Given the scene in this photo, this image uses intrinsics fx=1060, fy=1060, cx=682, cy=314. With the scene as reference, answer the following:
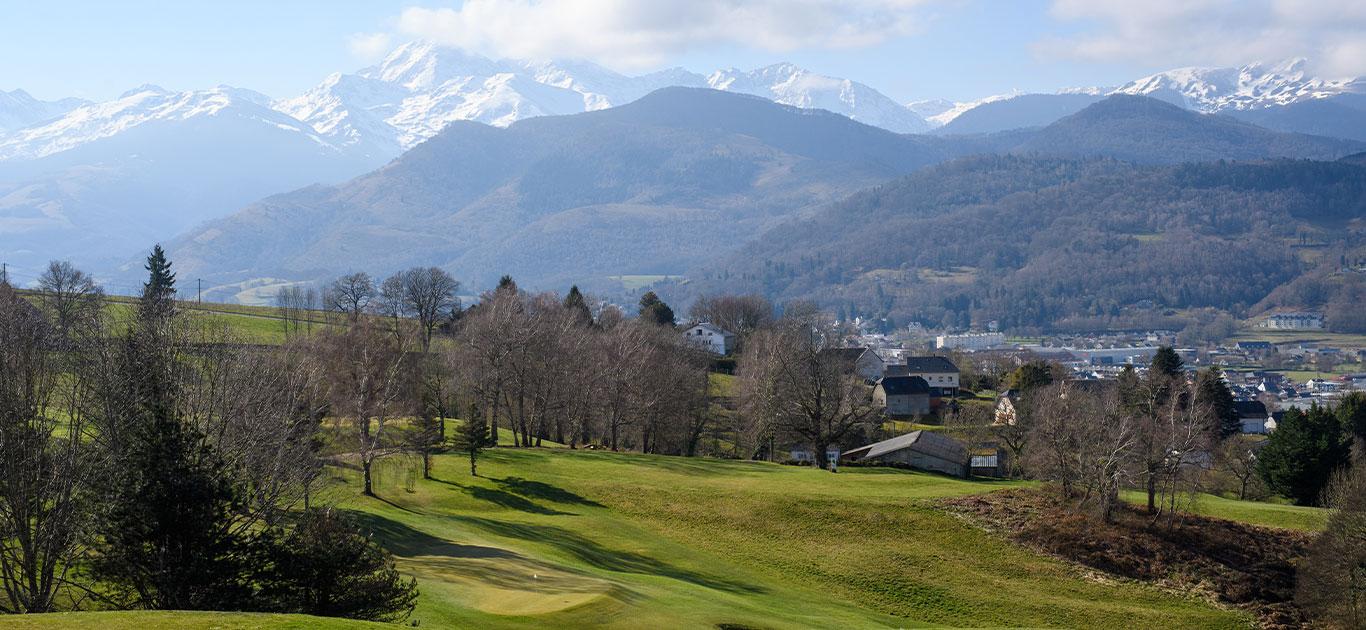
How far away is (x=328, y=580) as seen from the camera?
2503cm

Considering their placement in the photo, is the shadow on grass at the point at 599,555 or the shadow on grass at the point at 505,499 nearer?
the shadow on grass at the point at 599,555

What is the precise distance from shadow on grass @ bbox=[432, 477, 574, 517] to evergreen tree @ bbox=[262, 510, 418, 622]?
25.4m

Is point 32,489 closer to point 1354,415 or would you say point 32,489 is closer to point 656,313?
point 1354,415

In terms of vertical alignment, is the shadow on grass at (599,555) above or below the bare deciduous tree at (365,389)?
below

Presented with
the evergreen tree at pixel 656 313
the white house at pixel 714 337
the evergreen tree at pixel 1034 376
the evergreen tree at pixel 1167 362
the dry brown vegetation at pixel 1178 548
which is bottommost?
the dry brown vegetation at pixel 1178 548

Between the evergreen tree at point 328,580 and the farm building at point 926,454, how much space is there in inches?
2073

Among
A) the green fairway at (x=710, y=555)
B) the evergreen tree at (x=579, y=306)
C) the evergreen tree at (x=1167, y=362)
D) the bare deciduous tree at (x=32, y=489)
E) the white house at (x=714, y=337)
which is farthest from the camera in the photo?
the white house at (x=714, y=337)

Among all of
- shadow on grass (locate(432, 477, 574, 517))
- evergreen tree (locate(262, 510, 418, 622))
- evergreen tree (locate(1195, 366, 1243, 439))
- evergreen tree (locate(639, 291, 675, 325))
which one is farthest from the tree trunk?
evergreen tree (locate(639, 291, 675, 325))

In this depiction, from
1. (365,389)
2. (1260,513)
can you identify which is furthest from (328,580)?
(1260,513)

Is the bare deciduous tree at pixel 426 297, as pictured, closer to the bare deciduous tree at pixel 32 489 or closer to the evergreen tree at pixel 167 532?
the bare deciduous tree at pixel 32 489

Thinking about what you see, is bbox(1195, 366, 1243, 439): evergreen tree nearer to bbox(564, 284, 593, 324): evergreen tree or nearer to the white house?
bbox(564, 284, 593, 324): evergreen tree

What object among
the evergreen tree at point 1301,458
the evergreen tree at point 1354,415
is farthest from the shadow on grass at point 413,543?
the evergreen tree at point 1354,415

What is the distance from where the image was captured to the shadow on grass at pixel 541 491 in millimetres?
54375

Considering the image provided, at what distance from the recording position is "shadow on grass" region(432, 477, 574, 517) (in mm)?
51562
